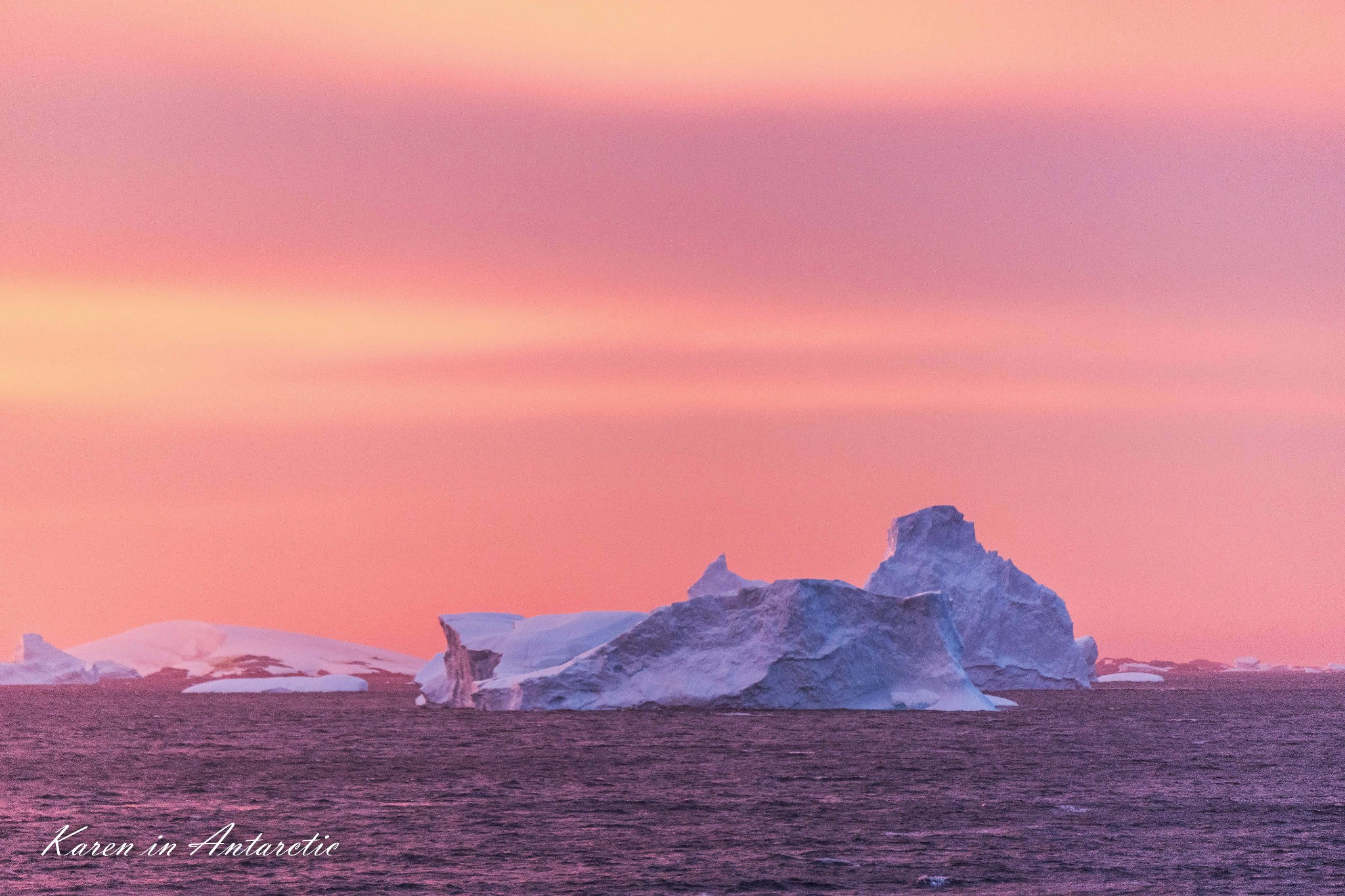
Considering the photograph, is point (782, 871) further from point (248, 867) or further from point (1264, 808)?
point (1264, 808)

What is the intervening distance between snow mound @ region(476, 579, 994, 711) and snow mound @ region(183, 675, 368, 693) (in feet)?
204

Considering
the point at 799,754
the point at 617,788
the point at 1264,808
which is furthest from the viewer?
the point at 799,754

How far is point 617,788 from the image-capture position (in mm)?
37281

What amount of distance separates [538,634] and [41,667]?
8891 cm

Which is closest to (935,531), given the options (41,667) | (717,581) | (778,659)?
(717,581)

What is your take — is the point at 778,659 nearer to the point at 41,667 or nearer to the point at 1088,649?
the point at 1088,649

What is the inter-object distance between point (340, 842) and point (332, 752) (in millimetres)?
20888

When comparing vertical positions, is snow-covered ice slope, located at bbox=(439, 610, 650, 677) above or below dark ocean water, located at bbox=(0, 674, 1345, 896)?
above

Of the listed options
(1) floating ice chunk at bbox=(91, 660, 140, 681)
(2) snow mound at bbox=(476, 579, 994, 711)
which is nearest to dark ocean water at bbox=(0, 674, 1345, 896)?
(2) snow mound at bbox=(476, 579, 994, 711)

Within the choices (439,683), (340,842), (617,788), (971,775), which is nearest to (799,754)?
(971,775)

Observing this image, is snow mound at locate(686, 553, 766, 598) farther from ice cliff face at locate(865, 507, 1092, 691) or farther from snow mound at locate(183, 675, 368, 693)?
snow mound at locate(183, 675, 368, 693)

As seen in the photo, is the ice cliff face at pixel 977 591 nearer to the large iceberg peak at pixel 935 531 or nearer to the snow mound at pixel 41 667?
the large iceberg peak at pixel 935 531

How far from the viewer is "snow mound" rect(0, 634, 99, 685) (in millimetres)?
140250

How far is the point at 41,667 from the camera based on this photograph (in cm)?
14225
